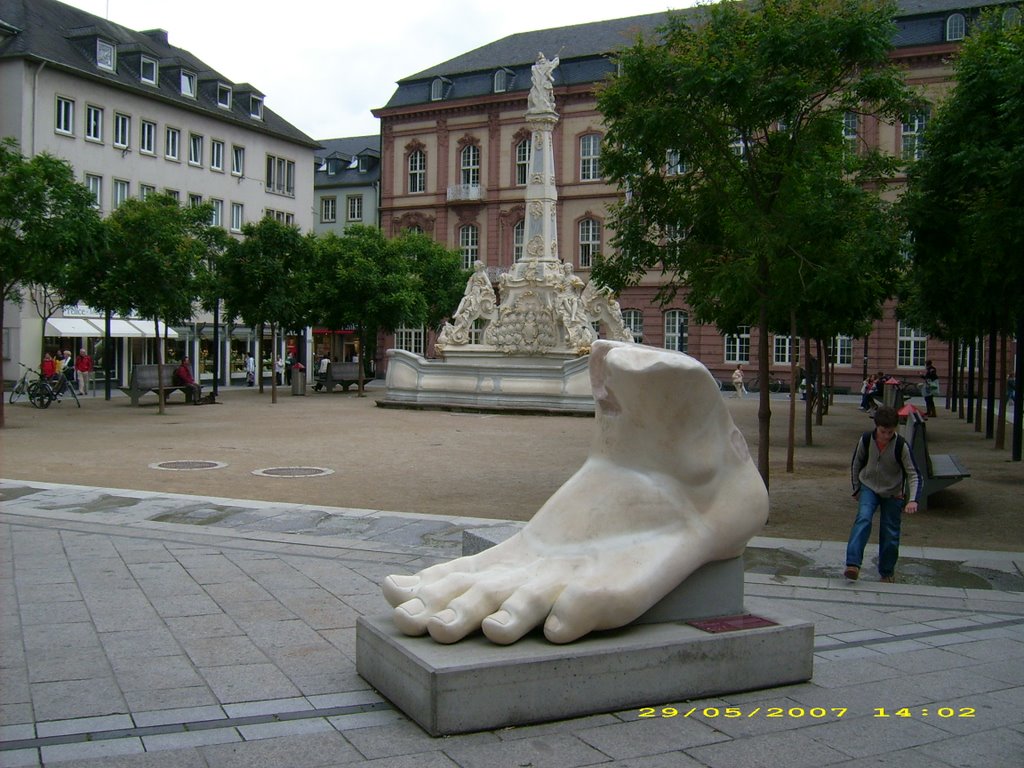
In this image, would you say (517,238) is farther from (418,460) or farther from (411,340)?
(418,460)

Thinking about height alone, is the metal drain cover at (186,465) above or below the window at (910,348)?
below

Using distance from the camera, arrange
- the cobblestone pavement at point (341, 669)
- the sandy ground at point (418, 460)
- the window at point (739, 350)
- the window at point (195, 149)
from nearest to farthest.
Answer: the cobblestone pavement at point (341, 669) → the sandy ground at point (418, 460) → the window at point (739, 350) → the window at point (195, 149)

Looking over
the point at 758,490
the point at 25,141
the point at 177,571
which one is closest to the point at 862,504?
the point at 758,490

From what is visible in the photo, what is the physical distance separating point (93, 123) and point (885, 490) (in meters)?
44.4

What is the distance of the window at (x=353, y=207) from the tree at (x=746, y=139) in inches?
2293

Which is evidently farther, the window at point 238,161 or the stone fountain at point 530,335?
the window at point 238,161

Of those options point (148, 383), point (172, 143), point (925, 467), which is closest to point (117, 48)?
point (172, 143)

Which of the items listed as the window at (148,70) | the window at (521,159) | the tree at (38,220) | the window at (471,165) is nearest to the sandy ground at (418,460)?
the tree at (38,220)

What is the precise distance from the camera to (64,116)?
43625 mm

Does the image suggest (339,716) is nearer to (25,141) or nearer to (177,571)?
(177,571)

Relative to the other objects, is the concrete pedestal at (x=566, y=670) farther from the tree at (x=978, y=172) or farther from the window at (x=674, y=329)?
the window at (x=674, y=329)

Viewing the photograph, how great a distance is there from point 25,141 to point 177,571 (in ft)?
127

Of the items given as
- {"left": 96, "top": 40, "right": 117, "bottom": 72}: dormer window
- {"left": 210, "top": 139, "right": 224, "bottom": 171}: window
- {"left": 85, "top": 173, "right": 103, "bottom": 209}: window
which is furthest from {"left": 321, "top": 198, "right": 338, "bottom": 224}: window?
{"left": 85, "top": 173, "right": 103, "bottom": 209}: window

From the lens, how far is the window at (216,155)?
5275 cm
